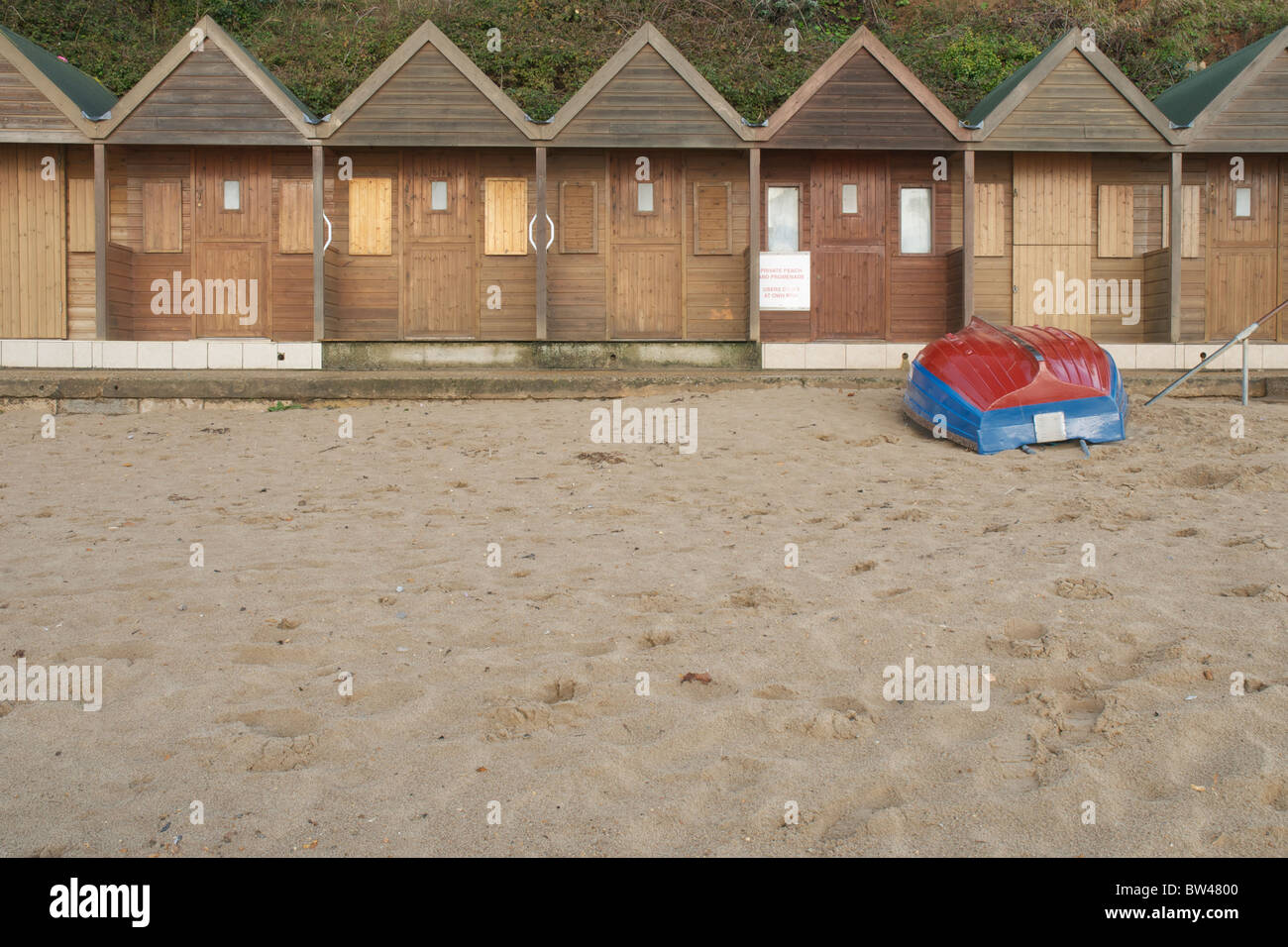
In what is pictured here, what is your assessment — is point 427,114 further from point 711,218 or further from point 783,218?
point 783,218

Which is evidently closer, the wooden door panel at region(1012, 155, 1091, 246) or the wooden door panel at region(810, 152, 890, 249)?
the wooden door panel at region(810, 152, 890, 249)

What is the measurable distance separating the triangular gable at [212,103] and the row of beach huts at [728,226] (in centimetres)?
76

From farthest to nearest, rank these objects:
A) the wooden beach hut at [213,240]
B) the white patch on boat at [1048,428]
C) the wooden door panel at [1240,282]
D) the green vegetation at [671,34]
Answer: the green vegetation at [671,34], the wooden door panel at [1240,282], the wooden beach hut at [213,240], the white patch on boat at [1048,428]

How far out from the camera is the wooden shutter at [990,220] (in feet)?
56.8

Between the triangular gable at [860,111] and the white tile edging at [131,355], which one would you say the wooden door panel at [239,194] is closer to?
the white tile edging at [131,355]

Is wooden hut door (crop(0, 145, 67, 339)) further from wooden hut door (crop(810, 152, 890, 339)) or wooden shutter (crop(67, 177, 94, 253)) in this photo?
wooden hut door (crop(810, 152, 890, 339))

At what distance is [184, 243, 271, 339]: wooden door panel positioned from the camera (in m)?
17.0

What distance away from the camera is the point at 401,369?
15.0 metres

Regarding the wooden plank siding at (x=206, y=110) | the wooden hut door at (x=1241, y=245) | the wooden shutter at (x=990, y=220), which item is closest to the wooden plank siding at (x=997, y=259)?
the wooden shutter at (x=990, y=220)

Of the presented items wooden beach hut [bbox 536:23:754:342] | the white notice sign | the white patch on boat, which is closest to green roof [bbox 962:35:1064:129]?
the white notice sign

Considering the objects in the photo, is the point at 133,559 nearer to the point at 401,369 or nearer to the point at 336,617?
the point at 336,617

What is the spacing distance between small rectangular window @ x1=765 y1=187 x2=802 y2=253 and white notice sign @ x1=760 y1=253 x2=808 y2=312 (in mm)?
314

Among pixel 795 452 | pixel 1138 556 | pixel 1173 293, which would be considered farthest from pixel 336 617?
pixel 1173 293

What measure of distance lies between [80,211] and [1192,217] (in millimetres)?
19828
